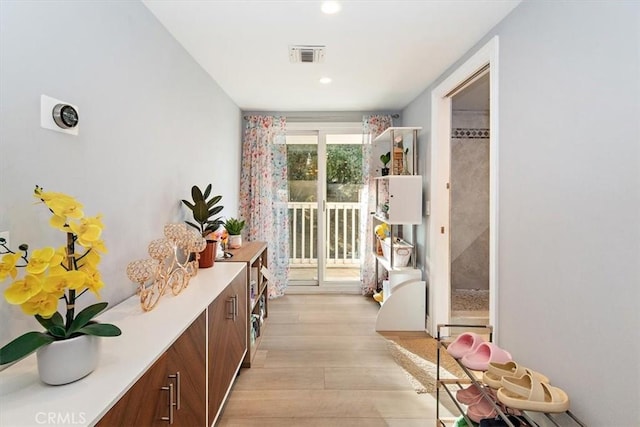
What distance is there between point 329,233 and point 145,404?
362 cm

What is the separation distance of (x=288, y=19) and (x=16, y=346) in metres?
2.06

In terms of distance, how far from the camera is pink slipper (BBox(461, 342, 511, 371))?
1612 mm

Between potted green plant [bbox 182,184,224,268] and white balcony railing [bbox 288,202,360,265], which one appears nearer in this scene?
potted green plant [bbox 182,184,224,268]

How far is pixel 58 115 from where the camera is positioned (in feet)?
4.06

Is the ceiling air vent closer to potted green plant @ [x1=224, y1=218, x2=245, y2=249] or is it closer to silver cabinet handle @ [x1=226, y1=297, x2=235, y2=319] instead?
potted green plant @ [x1=224, y1=218, x2=245, y2=249]

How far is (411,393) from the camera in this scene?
2.23 meters

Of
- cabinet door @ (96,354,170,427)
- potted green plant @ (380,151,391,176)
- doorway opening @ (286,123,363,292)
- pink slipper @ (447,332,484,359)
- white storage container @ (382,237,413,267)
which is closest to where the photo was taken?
cabinet door @ (96,354,170,427)

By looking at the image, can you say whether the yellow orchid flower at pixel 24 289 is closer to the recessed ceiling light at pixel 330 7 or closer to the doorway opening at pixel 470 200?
the recessed ceiling light at pixel 330 7

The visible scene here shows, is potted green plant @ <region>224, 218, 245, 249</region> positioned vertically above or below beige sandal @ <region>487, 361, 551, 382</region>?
above

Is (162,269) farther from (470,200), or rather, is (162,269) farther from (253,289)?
(470,200)

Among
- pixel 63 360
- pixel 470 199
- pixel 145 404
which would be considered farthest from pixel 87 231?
pixel 470 199

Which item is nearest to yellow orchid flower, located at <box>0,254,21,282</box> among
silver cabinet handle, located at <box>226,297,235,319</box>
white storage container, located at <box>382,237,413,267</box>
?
silver cabinet handle, located at <box>226,297,235,319</box>

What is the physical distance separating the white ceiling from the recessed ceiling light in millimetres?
32

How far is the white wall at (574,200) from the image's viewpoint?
1.21 metres
